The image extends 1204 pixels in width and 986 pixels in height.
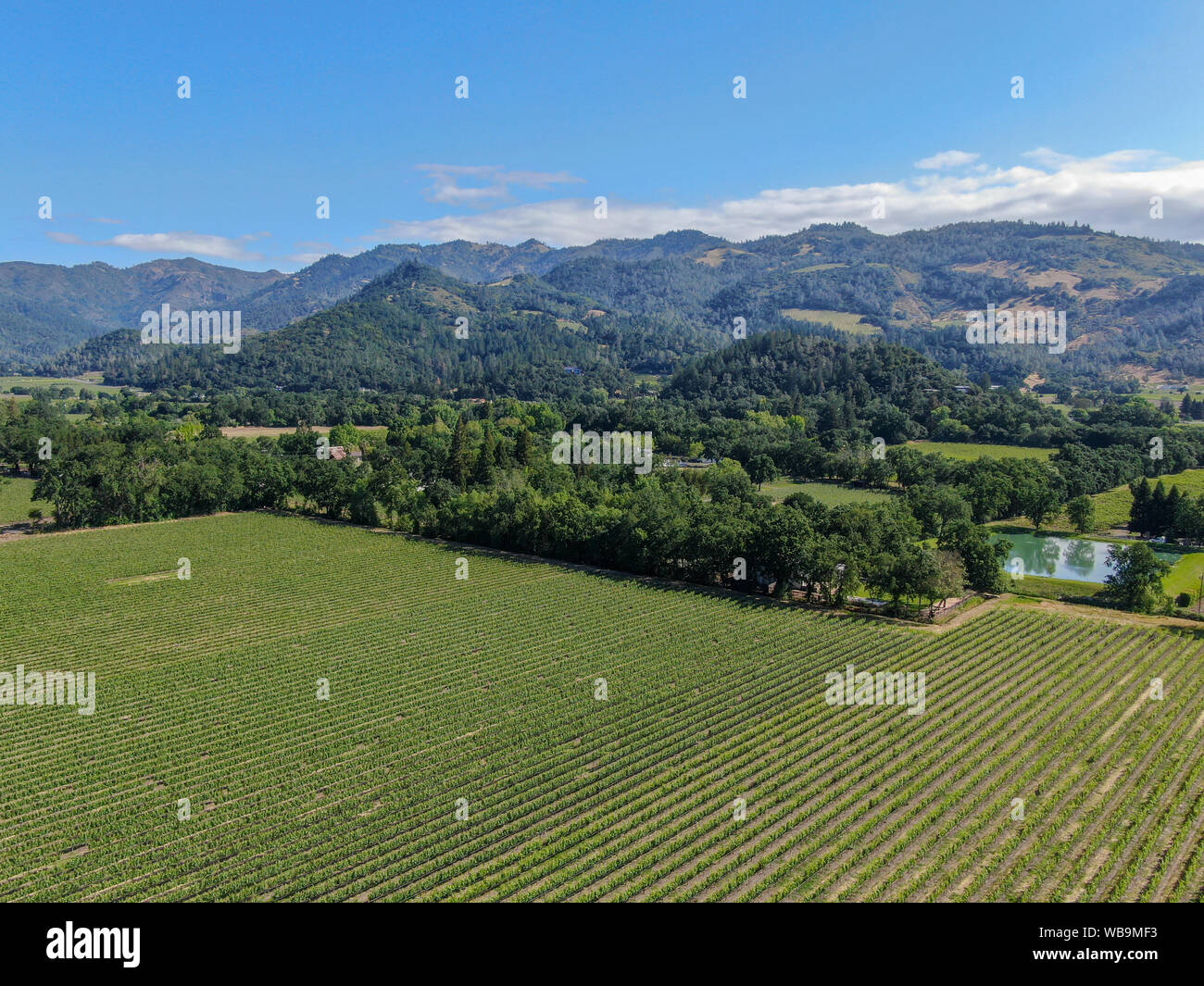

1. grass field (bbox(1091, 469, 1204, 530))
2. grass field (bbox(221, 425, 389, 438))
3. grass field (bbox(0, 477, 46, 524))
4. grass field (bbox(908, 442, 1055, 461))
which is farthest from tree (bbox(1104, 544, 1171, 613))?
grass field (bbox(221, 425, 389, 438))

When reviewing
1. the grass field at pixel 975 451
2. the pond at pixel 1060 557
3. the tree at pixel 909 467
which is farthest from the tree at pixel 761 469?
the pond at pixel 1060 557

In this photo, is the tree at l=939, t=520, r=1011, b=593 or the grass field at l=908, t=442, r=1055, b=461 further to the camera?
the grass field at l=908, t=442, r=1055, b=461

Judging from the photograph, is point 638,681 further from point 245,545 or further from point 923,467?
point 923,467

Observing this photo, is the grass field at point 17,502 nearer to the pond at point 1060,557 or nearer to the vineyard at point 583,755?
the vineyard at point 583,755

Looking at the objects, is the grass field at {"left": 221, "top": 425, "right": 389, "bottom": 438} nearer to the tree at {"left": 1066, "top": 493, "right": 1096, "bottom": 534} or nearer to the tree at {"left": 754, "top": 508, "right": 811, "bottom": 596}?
the tree at {"left": 754, "top": 508, "right": 811, "bottom": 596}

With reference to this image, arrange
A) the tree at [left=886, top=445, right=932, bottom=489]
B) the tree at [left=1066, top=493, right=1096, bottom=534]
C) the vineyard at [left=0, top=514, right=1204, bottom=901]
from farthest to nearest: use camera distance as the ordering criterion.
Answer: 1. the tree at [left=886, top=445, right=932, bottom=489]
2. the tree at [left=1066, top=493, right=1096, bottom=534]
3. the vineyard at [left=0, top=514, right=1204, bottom=901]
